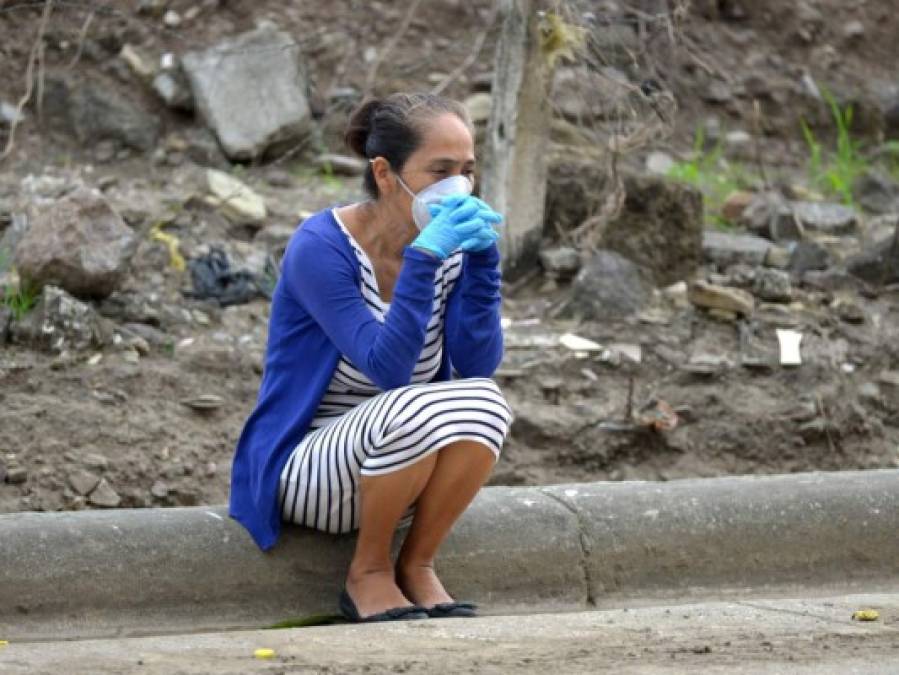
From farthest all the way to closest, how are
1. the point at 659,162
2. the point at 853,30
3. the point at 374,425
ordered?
the point at 853,30
the point at 659,162
the point at 374,425

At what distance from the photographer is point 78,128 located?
728 cm

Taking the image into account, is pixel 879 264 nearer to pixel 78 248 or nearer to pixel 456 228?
pixel 78 248

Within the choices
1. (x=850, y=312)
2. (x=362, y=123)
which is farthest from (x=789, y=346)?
(x=362, y=123)

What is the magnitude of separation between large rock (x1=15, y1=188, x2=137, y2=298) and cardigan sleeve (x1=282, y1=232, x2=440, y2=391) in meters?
1.70

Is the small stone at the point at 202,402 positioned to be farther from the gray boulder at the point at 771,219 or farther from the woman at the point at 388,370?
the gray boulder at the point at 771,219

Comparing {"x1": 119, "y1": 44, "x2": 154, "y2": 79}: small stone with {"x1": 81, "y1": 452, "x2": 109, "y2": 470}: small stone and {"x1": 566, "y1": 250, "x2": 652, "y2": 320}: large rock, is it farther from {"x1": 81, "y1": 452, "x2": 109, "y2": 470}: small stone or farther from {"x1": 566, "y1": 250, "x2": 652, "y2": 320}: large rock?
{"x1": 81, "y1": 452, "x2": 109, "y2": 470}: small stone

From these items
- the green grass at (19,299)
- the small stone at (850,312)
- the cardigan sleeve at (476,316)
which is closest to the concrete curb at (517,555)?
the cardigan sleeve at (476,316)

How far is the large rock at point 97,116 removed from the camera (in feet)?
23.9

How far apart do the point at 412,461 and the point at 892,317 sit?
3347 millimetres

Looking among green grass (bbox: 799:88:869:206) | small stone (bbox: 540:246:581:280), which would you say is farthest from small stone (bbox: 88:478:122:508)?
green grass (bbox: 799:88:869:206)

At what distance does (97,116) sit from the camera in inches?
287

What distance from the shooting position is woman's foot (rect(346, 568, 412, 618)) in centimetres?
385

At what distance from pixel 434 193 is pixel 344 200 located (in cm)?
310

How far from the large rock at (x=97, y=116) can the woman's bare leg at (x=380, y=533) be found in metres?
3.78
